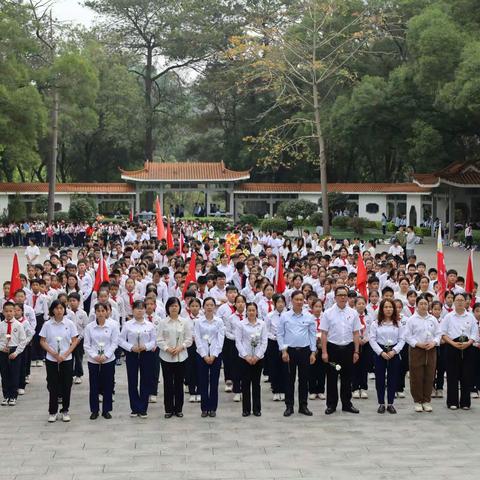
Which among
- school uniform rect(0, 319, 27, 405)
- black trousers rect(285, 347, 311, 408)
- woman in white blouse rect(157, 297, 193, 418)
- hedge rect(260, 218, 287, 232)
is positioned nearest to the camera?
woman in white blouse rect(157, 297, 193, 418)

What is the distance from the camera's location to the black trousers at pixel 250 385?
31.8 feet

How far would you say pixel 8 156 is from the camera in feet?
132

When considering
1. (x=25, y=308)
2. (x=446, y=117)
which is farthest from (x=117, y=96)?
(x=25, y=308)

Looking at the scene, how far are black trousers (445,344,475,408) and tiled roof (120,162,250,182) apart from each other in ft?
121

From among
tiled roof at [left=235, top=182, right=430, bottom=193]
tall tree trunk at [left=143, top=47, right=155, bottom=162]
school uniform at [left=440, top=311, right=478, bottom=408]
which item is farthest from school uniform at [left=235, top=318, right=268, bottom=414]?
tall tree trunk at [left=143, top=47, right=155, bottom=162]

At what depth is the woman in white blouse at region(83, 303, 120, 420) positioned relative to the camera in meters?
9.50

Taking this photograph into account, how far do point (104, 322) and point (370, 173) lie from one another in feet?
154

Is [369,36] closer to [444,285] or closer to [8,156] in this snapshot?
[8,156]

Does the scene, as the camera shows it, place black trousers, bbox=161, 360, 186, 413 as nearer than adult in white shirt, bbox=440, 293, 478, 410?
Yes

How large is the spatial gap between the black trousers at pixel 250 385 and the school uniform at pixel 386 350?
1373 mm

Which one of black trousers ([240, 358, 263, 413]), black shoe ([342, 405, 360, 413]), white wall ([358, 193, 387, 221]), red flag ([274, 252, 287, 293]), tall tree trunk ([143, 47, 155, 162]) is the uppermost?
tall tree trunk ([143, 47, 155, 162])

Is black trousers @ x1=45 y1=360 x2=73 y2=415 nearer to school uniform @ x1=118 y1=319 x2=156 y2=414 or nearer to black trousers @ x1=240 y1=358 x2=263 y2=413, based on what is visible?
school uniform @ x1=118 y1=319 x2=156 y2=414

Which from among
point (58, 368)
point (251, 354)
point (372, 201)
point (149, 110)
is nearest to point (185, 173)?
point (149, 110)

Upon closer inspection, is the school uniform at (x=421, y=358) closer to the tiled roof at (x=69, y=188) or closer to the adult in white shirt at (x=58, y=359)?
the adult in white shirt at (x=58, y=359)
